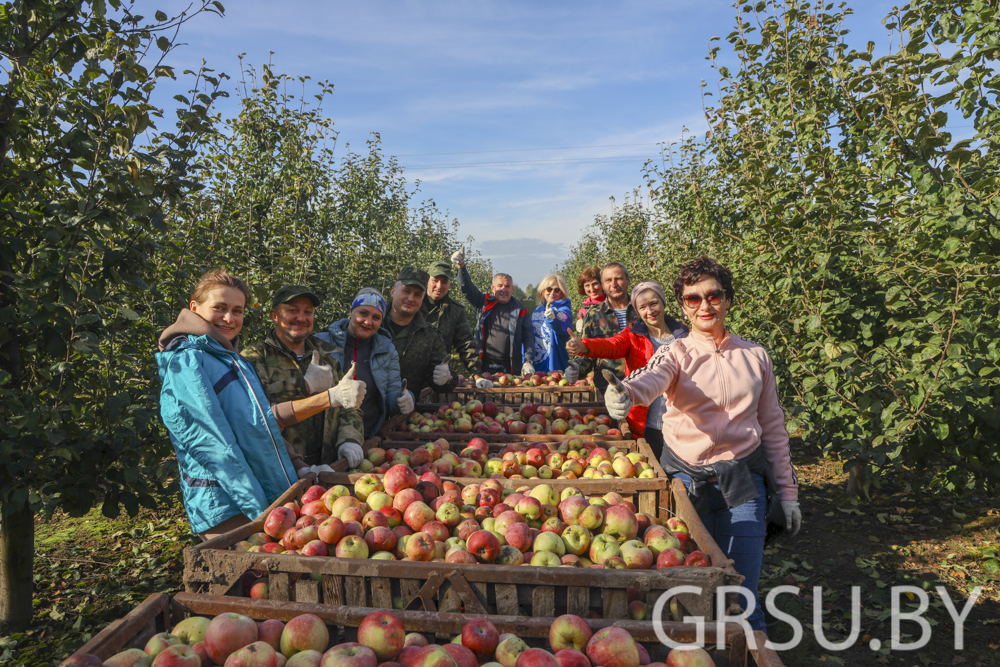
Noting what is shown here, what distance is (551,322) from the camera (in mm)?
7273

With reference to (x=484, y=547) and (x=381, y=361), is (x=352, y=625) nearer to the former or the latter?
(x=484, y=547)

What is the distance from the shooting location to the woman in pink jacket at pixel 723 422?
2701 mm

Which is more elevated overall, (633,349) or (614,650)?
(633,349)

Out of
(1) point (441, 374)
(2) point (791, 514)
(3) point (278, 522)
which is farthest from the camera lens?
(1) point (441, 374)

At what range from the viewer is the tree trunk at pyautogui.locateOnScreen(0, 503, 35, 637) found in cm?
364

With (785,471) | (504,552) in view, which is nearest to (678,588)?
(504,552)

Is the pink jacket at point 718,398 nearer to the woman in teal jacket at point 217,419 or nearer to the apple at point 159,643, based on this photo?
A: the woman in teal jacket at point 217,419

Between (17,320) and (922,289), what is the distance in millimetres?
5382

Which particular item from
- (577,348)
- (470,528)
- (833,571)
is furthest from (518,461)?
(833,571)

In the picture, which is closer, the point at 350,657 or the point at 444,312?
the point at 350,657

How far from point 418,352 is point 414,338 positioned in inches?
5.9

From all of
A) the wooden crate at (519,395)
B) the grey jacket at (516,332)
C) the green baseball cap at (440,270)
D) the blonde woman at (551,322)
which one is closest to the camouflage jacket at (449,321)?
the green baseball cap at (440,270)

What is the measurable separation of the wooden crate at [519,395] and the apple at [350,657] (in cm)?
359

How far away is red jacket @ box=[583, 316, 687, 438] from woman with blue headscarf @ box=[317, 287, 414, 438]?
4.64 feet
